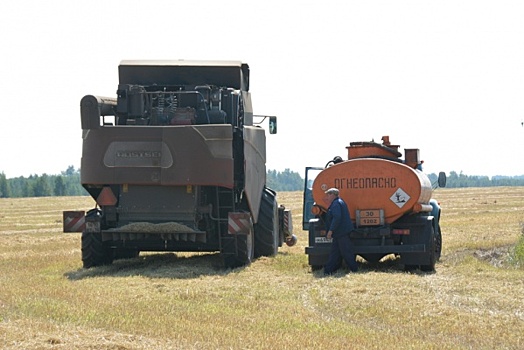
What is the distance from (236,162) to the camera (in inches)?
717

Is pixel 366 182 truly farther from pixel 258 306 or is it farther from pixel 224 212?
pixel 258 306

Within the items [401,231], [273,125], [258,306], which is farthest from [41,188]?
[258,306]

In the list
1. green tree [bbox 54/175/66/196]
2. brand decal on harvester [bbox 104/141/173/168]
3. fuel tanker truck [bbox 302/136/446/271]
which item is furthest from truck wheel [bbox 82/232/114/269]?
green tree [bbox 54/175/66/196]

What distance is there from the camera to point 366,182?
17016 mm

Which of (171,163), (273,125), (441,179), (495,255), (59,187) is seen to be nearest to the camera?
(171,163)

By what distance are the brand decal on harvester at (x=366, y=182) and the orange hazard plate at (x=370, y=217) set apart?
0.43 m

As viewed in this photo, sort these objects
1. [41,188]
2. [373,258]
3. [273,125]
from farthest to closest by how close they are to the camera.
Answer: [41,188] → [273,125] → [373,258]

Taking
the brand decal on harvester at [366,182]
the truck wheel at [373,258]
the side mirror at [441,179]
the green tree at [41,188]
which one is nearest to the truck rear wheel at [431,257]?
the brand decal on harvester at [366,182]

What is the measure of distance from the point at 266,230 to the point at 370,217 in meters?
3.49

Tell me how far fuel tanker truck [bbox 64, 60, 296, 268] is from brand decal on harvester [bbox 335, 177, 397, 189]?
183cm

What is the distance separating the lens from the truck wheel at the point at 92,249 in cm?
1825

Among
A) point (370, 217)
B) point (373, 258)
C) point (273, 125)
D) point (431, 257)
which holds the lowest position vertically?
point (373, 258)

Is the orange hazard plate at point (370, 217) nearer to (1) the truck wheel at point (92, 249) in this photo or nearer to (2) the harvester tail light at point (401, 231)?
(2) the harvester tail light at point (401, 231)

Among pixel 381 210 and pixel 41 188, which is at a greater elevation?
pixel 41 188
